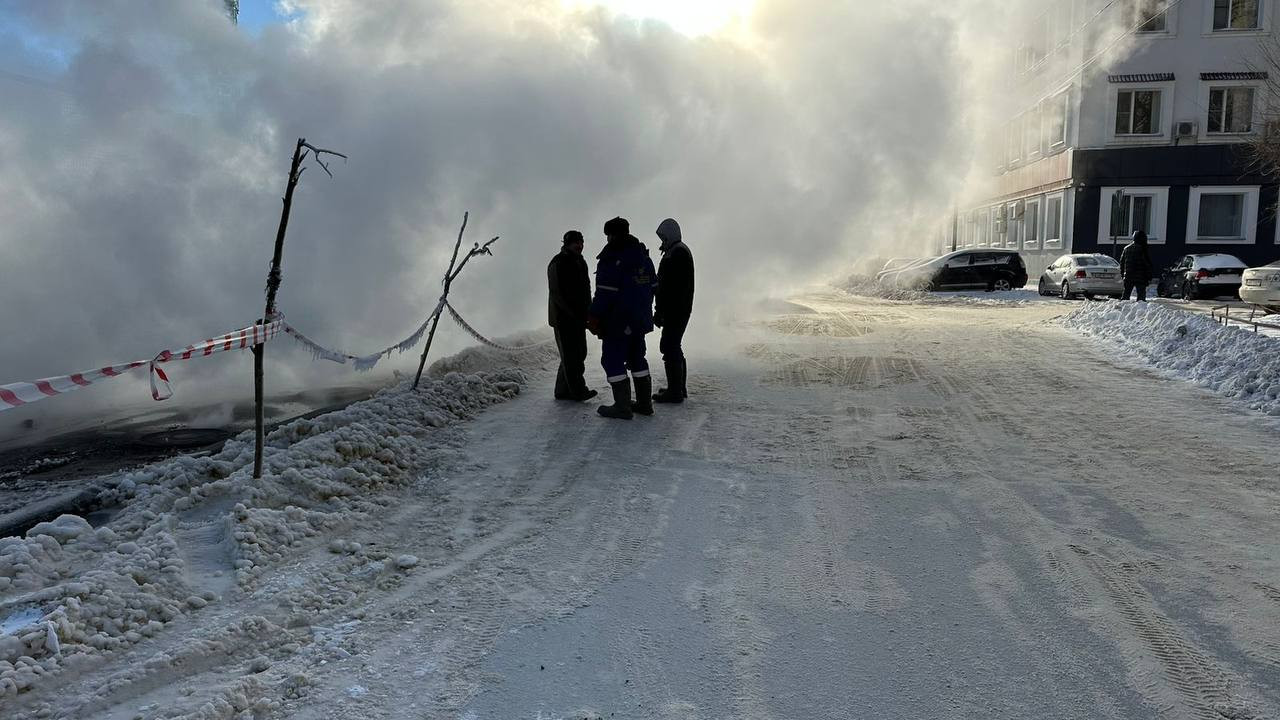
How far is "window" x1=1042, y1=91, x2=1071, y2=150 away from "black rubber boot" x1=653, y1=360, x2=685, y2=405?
1071 inches

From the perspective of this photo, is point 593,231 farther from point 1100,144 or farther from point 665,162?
point 1100,144

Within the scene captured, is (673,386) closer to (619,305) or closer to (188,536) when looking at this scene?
(619,305)

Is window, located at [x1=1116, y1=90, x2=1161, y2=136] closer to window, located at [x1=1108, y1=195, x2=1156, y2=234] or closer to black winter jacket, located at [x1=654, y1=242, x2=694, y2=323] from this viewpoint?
window, located at [x1=1108, y1=195, x2=1156, y2=234]

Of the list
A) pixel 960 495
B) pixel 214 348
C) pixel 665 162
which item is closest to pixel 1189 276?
pixel 665 162

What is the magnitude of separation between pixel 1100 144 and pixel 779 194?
61.7ft

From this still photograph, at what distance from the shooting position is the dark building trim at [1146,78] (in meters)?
27.1

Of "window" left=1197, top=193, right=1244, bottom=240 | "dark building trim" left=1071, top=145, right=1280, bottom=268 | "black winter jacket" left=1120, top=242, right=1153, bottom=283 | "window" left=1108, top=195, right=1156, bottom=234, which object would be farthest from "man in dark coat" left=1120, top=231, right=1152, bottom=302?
"window" left=1197, top=193, right=1244, bottom=240

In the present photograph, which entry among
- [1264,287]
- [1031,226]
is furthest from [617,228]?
[1031,226]

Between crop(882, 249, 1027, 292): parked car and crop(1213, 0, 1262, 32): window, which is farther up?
crop(1213, 0, 1262, 32): window

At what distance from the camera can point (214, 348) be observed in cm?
431

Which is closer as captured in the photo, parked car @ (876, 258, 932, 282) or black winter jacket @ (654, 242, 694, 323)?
black winter jacket @ (654, 242, 694, 323)

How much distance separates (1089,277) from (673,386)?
737 inches

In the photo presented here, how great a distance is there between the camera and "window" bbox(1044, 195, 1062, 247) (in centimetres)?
2964

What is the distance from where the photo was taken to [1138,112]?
2784 cm
